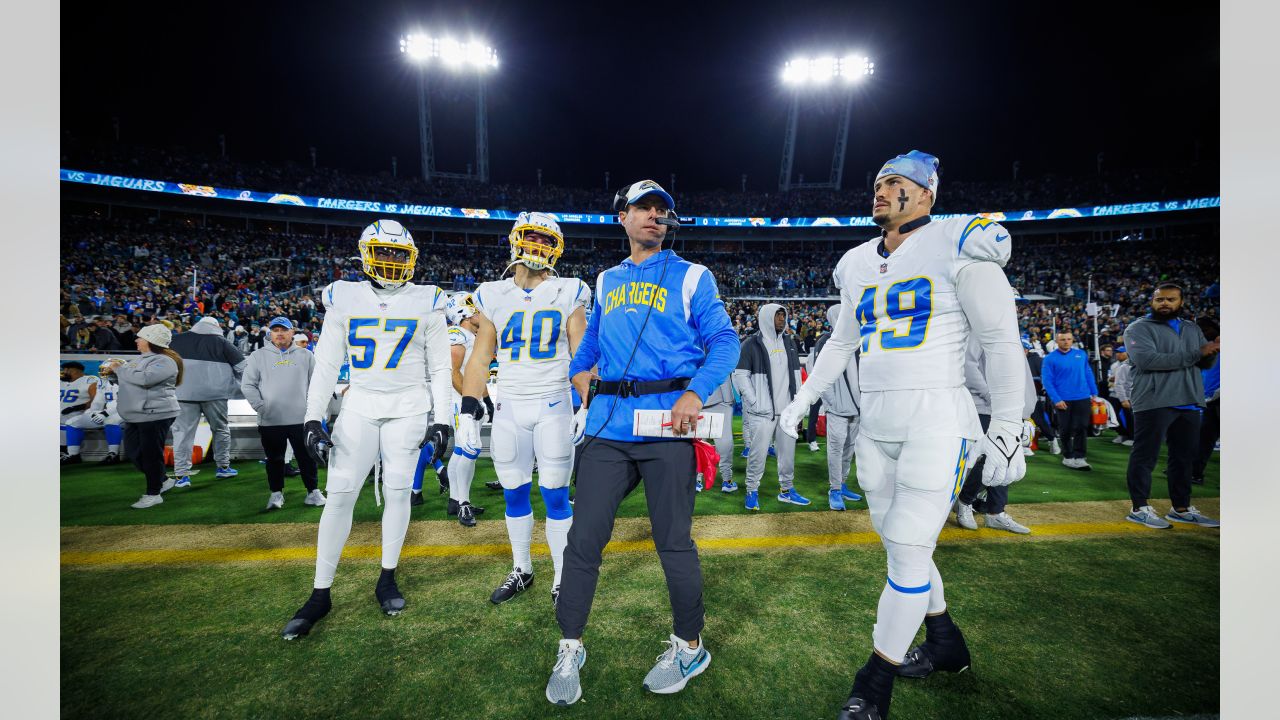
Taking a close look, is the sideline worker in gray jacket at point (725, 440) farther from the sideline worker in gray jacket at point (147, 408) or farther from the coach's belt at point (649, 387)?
the sideline worker in gray jacket at point (147, 408)

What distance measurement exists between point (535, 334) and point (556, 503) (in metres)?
1.20

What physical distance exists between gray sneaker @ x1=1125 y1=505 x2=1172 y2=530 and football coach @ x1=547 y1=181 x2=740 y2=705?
5.05 metres

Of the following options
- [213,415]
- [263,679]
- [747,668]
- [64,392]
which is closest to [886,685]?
[747,668]

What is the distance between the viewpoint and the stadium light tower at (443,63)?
27.7 meters

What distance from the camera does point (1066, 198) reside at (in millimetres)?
32531

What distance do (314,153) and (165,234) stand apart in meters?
11.5

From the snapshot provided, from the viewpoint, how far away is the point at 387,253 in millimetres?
3416

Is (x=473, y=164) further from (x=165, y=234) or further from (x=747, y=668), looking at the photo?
(x=747, y=668)

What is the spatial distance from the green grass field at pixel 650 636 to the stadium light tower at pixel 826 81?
30987mm

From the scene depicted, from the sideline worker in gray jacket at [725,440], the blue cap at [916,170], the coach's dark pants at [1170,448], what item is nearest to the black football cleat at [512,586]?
the sideline worker in gray jacket at [725,440]

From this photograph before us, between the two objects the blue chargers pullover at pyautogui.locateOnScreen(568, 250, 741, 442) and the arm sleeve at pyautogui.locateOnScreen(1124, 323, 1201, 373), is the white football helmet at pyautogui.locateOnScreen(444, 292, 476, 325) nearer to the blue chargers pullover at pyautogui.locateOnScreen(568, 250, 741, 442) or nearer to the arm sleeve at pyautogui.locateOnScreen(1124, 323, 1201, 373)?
the blue chargers pullover at pyautogui.locateOnScreen(568, 250, 741, 442)

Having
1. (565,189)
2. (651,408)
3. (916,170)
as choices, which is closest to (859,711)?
(651,408)

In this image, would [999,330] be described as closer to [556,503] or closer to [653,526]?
[653,526]

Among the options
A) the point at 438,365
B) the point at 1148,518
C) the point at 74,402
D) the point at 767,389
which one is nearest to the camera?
the point at 438,365
